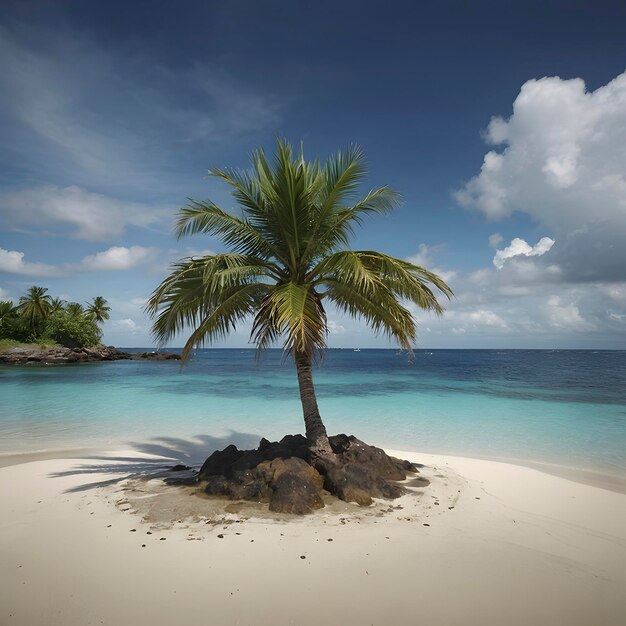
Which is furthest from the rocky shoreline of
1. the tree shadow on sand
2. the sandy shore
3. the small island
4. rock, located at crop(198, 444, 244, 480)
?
the sandy shore

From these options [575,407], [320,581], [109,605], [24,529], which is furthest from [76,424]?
[575,407]

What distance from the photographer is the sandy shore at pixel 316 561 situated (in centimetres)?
360

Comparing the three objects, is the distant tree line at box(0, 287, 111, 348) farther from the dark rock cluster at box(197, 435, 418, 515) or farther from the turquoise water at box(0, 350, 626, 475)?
the dark rock cluster at box(197, 435, 418, 515)

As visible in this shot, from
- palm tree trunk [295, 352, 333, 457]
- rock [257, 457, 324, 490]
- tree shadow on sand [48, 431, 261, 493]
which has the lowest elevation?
tree shadow on sand [48, 431, 261, 493]

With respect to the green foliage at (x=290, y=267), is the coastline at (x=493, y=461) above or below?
below

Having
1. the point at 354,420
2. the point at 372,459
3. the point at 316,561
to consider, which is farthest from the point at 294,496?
the point at 354,420

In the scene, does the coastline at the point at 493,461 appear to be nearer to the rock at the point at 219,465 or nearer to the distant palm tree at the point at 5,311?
the rock at the point at 219,465

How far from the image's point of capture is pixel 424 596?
381cm

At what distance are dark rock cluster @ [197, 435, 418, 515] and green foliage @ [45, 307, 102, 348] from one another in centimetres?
6300

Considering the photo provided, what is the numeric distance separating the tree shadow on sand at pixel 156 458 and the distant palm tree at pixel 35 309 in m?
58.0

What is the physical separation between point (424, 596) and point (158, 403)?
19.2 m

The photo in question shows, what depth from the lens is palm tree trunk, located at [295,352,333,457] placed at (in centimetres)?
729

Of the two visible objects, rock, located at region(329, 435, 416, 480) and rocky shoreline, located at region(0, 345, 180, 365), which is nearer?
rock, located at region(329, 435, 416, 480)

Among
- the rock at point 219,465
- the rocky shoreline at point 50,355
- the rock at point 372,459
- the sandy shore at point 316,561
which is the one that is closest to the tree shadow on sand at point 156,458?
the sandy shore at point 316,561
